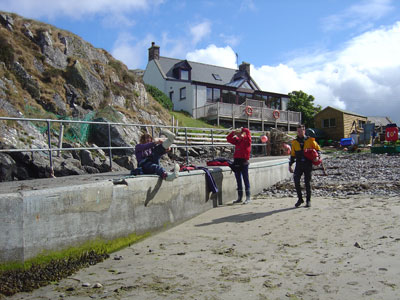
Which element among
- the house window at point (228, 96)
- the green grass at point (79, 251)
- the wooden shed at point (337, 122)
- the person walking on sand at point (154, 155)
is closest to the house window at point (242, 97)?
the house window at point (228, 96)

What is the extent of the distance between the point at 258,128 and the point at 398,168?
23.5m

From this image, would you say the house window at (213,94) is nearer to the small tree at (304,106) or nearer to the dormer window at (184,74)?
the dormer window at (184,74)

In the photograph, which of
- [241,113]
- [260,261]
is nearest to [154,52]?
[241,113]

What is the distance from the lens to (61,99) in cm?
1752

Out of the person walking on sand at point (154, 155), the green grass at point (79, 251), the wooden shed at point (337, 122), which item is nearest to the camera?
the green grass at point (79, 251)

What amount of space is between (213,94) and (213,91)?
1.06ft

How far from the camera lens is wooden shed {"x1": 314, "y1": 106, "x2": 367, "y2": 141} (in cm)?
3578

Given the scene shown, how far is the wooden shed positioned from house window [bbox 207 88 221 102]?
10.8 meters

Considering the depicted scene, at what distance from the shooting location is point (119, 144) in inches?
566

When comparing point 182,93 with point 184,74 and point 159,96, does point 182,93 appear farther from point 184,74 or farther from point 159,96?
point 159,96

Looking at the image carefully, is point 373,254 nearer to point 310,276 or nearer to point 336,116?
point 310,276

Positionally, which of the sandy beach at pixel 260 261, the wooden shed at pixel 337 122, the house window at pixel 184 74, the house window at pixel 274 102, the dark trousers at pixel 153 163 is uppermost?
the house window at pixel 184 74

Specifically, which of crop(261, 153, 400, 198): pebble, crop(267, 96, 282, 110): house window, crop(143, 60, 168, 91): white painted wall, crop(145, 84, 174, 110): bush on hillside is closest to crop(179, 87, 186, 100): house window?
crop(143, 60, 168, 91): white painted wall

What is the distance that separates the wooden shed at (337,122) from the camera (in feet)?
117
